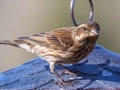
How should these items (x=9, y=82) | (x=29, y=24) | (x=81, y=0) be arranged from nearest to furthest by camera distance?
(x=9, y=82) < (x=81, y=0) < (x=29, y=24)

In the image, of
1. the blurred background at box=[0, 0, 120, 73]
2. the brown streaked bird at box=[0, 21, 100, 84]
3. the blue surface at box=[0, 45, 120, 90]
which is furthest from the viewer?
the blurred background at box=[0, 0, 120, 73]

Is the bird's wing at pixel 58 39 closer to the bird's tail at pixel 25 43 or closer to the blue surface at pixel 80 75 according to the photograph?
the bird's tail at pixel 25 43

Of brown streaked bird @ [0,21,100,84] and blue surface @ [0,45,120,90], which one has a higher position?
brown streaked bird @ [0,21,100,84]

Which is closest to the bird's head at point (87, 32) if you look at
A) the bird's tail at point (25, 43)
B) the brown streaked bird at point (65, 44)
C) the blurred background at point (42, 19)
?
the brown streaked bird at point (65, 44)

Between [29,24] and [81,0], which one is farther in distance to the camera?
[29,24]

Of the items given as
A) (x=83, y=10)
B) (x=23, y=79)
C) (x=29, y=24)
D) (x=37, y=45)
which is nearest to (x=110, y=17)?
(x=83, y=10)

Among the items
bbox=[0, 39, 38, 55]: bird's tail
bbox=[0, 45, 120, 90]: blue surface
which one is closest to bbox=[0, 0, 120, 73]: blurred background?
bbox=[0, 39, 38, 55]: bird's tail

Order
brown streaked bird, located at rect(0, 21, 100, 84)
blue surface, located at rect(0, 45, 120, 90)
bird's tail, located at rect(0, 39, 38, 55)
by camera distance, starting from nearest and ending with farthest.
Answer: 1. blue surface, located at rect(0, 45, 120, 90)
2. brown streaked bird, located at rect(0, 21, 100, 84)
3. bird's tail, located at rect(0, 39, 38, 55)

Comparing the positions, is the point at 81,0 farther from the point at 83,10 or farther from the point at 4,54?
the point at 4,54

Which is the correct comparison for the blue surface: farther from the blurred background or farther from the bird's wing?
the blurred background

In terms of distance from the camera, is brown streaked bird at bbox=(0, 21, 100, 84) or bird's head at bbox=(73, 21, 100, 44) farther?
brown streaked bird at bbox=(0, 21, 100, 84)
